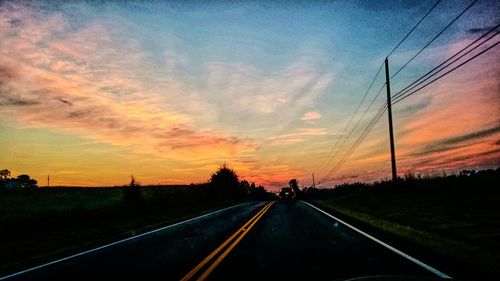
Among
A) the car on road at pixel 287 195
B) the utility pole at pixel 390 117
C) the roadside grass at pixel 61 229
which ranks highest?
the utility pole at pixel 390 117

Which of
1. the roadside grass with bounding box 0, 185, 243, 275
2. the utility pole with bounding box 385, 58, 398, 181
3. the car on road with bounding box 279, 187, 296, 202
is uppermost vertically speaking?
the utility pole with bounding box 385, 58, 398, 181

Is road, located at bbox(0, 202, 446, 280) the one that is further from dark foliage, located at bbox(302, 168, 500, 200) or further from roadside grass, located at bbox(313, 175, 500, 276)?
dark foliage, located at bbox(302, 168, 500, 200)

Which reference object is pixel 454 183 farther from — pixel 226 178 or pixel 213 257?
pixel 226 178

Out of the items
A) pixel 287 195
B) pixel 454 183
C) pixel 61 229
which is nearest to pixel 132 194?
pixel 61 229

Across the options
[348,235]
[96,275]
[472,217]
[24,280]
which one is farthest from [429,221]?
[24,280]

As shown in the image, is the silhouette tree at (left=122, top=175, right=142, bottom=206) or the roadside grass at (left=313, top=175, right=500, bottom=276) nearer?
the roadside grass at (left=313, top=175, right=500, bottom=276)

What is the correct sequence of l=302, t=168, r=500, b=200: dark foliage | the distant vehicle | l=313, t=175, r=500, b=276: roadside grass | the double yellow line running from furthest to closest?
the distant vehicle
l=302, t=168, r=500, b=200: dark foliage
l=313, t=175, r=500, b=276: roadside grass
the double yellow line

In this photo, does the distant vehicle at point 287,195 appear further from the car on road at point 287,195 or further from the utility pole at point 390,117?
the utility pole at point 390,117

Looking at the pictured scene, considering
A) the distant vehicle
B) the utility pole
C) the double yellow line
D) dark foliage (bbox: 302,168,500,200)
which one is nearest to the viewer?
the double yellow line

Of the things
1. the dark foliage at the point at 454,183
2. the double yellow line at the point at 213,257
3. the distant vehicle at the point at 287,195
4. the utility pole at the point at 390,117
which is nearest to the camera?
the double yellow line at the point at 213,257

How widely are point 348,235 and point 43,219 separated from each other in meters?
16.1

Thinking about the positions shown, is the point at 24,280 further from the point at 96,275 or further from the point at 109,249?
the point at 109,249

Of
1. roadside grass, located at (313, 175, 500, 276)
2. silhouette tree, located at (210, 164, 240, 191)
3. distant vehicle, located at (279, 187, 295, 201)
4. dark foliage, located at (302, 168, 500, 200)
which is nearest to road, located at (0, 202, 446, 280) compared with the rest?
roadside grass, located at (313, 175, 500, 276)

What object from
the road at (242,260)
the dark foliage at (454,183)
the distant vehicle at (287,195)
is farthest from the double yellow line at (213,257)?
the distant vehicle at (287,195)
